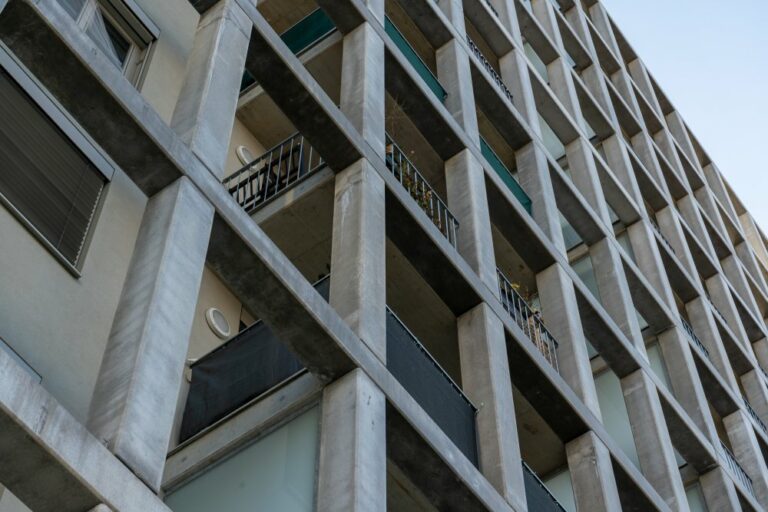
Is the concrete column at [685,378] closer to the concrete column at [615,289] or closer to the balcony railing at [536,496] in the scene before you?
the concrete column at [615,289]

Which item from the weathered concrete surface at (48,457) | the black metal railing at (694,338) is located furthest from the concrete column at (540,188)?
the weathered concrete surface at (48,457)

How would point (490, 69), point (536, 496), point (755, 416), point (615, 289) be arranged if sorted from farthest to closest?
point (755, 416) → point (490, 69) → point (615, 289) → point (536, 496)

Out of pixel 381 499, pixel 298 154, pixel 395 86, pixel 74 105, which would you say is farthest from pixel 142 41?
pixel 381 499

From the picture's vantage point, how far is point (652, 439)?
19.4 meters

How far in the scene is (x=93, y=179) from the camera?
44.6 feet

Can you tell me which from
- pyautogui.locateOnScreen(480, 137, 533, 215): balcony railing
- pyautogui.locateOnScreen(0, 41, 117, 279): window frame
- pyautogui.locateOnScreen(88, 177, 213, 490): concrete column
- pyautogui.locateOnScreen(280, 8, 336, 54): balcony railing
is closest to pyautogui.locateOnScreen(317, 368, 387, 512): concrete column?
pyautogui.locateOnScreen(88, 177, 213, 490): concrete column

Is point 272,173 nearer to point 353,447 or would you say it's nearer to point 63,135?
point 63,135

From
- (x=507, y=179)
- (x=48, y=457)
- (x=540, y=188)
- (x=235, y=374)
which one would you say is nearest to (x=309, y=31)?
(x=507, y=179)

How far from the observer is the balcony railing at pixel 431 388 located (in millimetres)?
13625

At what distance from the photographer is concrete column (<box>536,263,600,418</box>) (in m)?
18.0

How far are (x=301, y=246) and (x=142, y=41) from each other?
3645mm

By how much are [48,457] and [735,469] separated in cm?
1794

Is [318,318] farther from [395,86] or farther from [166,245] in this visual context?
[395,86]

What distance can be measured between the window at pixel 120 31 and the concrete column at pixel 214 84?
1.78 meters
